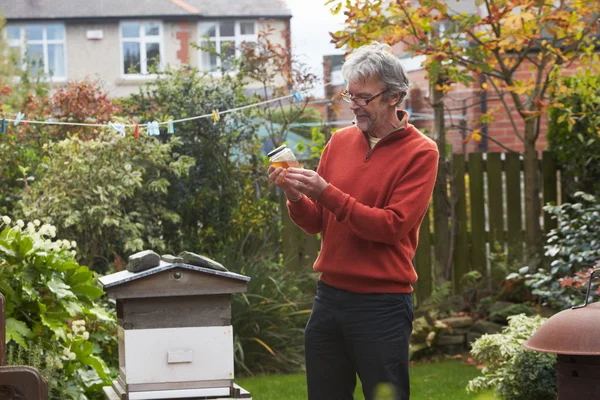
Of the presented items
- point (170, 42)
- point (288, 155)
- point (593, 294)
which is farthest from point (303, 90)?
point (170, 42)

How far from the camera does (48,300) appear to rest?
480cm

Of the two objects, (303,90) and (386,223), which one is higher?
(303,90)

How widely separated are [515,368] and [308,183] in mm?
2436

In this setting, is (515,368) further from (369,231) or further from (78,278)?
(78,278)

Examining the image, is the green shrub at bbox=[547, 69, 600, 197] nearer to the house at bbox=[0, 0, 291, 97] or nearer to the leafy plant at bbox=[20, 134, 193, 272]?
the leafy plant at bbox=[20, 134, 193, 272]

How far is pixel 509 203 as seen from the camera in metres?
8.21

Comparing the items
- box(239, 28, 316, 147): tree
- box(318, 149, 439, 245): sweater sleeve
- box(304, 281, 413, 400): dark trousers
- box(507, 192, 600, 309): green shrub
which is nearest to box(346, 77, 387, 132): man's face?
box(318, 149, 439, 245): sweater sleeve

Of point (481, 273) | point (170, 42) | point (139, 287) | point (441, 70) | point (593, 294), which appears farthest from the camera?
point (170, 42)

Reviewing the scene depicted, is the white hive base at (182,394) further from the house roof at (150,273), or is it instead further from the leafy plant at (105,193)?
the leafy plant at (105,193)

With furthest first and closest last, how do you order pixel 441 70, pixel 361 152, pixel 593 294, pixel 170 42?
pixel 170 42
pixel 441 70
pixel 593 294
pixel 361 152

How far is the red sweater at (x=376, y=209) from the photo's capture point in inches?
123

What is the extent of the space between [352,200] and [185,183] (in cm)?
444

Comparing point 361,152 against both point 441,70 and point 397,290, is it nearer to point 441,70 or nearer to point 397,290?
point 397,290

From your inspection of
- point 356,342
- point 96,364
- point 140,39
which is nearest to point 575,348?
point 356,342
